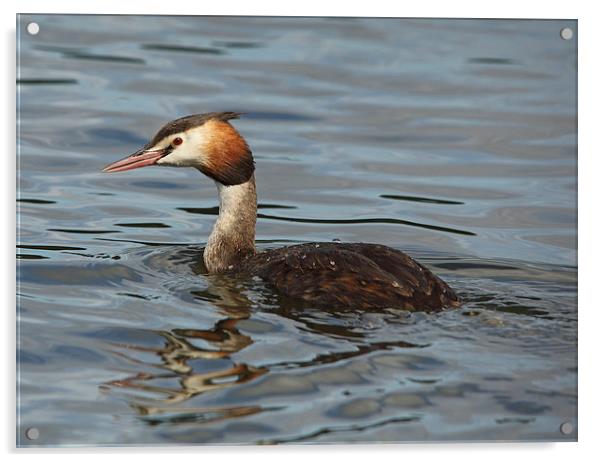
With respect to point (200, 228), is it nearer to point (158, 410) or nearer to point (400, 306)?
point (400, 306)

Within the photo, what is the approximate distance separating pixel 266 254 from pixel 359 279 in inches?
35.5

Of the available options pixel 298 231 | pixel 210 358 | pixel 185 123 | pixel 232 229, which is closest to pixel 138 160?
pixel 185 123

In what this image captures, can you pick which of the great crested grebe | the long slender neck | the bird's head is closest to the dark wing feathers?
the great crested grebe

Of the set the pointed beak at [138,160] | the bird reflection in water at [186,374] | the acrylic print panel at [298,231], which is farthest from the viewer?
the pointed beak at [138,160]

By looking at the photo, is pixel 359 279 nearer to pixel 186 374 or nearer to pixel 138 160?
pixel 186 374

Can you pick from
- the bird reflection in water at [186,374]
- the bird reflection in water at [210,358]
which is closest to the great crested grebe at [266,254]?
the bird reflection in water at [210,358]

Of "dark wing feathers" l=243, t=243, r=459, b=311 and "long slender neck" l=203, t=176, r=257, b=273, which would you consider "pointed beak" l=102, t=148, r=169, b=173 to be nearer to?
"long slender neck" l=203, t=176, r=257, b=273

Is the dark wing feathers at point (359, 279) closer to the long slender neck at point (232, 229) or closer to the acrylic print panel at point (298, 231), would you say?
the acrylic print panel at point (298, 231)

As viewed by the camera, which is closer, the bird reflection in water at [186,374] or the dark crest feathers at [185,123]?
the bird reflection in water at [186,374]

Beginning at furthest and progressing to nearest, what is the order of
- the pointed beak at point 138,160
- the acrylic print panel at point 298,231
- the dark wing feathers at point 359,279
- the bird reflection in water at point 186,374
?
the pointed beak at point 138,160 < the dark wing feathers at point 359,279 < the acrylic print panel at point 298,231 < the bird reflection in water at point 186,374

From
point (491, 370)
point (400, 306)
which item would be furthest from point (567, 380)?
point (400, 306)

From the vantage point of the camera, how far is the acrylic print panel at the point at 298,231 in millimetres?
7184
